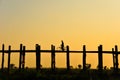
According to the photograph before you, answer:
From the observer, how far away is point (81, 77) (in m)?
23.8

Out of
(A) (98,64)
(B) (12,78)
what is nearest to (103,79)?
(B) (12,78)

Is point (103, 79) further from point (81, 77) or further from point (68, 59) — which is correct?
point (68, 59)

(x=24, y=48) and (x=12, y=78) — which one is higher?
(x=24, y=48)

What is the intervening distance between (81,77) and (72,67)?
10456mm

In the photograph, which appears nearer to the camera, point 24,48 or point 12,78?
point 12,78

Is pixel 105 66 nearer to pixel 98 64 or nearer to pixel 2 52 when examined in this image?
pixel 98 64

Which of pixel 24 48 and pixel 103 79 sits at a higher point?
pixel 24 48

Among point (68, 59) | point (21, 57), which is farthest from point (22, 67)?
point (68, 59)

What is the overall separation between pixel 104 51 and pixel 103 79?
885 centimetres

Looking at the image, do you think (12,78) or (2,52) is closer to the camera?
(12,78)

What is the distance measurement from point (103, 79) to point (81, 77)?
131 cm

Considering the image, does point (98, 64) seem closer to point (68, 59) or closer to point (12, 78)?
point (68, 59)

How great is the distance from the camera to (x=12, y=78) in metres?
23.7

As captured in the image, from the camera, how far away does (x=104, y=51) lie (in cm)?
3269
